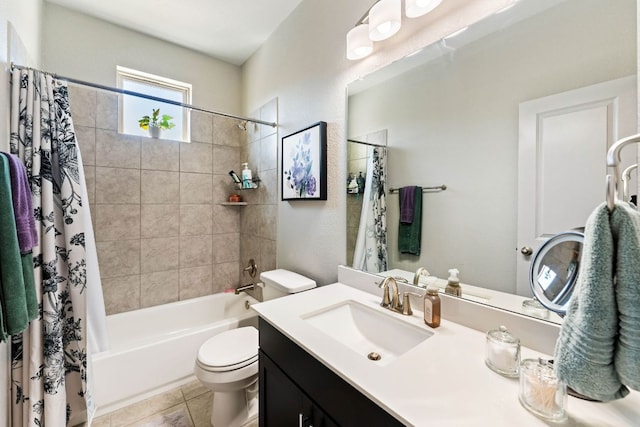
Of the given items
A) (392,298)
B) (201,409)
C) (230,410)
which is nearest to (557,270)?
(392,298)

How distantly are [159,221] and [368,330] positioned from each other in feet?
6.91

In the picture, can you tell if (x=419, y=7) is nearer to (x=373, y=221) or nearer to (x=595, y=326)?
(x=373, y=221)

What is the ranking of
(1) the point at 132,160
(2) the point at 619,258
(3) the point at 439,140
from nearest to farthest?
1. (2) the point at 619,258
2. (3) the point at 439,140
3. (1) the point at 132,160

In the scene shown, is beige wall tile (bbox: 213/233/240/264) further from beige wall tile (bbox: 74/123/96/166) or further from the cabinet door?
the cabinet door

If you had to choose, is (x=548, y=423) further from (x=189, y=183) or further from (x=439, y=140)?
(x=189, y=183)

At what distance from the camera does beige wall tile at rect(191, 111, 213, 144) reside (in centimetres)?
247

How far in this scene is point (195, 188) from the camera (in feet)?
8.20

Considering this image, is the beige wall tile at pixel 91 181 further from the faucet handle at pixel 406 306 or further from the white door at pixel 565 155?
the white door at pixel 565 155

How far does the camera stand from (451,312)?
3.22ft

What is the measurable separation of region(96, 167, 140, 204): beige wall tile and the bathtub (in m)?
0.96

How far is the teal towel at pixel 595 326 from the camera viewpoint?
423mm

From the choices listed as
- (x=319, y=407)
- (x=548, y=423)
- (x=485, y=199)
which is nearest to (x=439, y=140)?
(x=485, y=199)

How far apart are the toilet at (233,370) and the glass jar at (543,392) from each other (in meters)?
1.13

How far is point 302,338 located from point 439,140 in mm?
935
